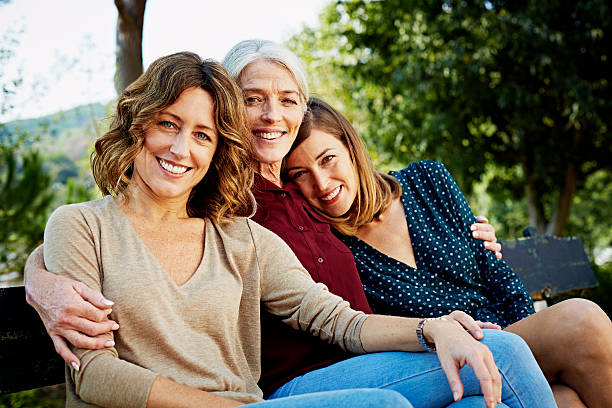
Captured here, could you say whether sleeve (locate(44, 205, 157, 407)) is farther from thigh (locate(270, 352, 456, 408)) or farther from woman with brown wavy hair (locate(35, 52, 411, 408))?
thigh (locate(270, 352, 456, 408))

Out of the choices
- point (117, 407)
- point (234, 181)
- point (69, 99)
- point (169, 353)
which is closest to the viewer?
point (117, 407)

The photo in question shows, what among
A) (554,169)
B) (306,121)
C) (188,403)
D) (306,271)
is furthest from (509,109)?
(188,403)

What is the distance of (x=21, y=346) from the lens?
7.38ft

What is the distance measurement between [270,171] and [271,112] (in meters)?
0.31

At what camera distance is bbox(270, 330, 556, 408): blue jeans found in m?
2.12

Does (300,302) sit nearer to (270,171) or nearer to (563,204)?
(270,171)

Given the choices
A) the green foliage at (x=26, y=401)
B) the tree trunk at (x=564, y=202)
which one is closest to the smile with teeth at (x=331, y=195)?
the green foliage at (x=26, y=401)

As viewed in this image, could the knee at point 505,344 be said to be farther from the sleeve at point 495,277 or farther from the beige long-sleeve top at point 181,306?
the sleeve at point 495,277

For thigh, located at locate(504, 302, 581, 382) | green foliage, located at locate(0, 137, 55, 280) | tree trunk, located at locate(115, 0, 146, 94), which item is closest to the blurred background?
green foliage, located at locate(0, 137, 55, 280)

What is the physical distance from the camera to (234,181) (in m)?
2.50

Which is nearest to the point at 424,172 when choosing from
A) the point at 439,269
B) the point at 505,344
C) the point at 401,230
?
the point at 401,230

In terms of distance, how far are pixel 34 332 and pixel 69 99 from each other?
6803 millimetres

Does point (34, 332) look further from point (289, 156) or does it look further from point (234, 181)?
point (289, 156)

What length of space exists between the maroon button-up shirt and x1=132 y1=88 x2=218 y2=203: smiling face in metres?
0.60
